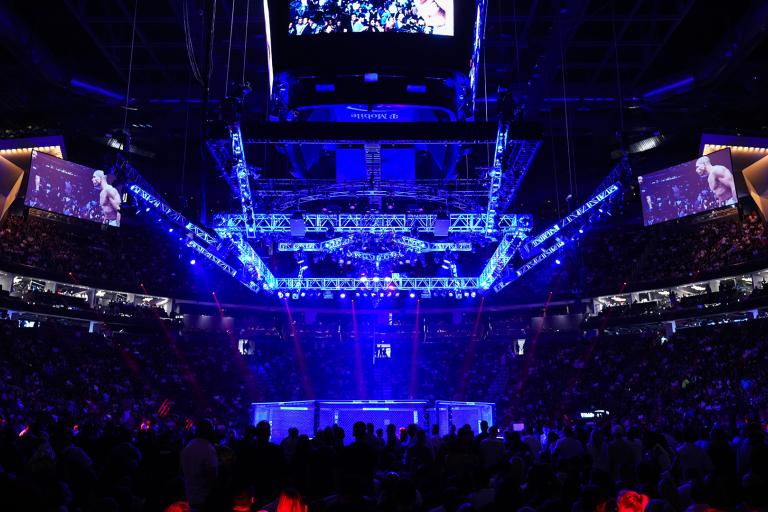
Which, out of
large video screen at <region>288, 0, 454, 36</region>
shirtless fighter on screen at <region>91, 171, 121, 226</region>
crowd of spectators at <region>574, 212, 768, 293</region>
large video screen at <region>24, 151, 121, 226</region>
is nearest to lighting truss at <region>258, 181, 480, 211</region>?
large video screen at <region>288, 0, 454, 36</region>

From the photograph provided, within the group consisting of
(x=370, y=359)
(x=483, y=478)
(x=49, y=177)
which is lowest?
(x=483, y=478)

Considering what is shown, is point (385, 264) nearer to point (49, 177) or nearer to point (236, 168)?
point (236, 168)

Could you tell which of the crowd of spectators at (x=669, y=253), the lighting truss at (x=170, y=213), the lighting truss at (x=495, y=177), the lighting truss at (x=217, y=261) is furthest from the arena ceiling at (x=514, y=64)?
the crowd of spectators at (x=669, y=253)

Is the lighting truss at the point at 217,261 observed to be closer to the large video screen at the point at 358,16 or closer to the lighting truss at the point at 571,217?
the lighting truss at the point at 571,217

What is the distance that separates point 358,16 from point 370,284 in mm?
14430

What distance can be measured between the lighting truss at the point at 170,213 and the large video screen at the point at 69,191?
11601 millimetres

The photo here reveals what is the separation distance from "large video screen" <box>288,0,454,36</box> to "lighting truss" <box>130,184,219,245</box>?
750 cm

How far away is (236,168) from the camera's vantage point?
46.8 feet

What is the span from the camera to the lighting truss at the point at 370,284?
933 inches

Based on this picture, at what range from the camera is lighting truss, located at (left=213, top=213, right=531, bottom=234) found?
58.0ft

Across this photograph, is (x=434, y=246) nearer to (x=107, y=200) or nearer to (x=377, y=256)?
(x=377, y=256)

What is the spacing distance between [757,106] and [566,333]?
47.9 ft

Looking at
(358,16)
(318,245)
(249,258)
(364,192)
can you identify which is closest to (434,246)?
(318,245)

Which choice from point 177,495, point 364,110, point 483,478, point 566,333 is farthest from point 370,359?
point 177,495
